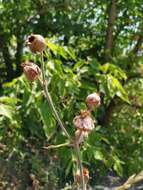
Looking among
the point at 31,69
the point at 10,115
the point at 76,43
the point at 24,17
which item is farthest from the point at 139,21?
the point at 31,69

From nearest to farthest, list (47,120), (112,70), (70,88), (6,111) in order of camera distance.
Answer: (47,120) < (6,111) < (70,88) < (112,70)

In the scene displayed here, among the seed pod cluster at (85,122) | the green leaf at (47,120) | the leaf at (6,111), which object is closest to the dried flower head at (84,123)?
the seed pod cluster at (85,122)

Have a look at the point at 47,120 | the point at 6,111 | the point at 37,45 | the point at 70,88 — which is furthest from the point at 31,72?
the point at 70,88

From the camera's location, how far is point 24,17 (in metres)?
4.96

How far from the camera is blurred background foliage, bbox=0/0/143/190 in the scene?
402 cm

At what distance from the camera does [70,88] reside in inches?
159

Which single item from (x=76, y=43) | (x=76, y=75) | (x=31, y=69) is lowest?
(x=31, y=69)

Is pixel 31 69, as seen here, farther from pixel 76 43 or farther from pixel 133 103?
pixel 76 43

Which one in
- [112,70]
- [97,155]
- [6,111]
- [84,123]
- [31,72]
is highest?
[112,70]

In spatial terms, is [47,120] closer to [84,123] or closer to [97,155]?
[97,155]

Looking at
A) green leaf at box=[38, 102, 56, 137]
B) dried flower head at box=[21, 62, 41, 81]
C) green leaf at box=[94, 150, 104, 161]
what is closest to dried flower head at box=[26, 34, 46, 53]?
dried flower head at box=[21, 62, 41, 81]

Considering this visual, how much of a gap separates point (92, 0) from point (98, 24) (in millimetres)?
256

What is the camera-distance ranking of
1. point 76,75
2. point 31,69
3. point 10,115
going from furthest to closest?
point 76,75, point 10,115, point 31,69

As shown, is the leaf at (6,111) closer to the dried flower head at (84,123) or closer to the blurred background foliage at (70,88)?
the blurred background foliage at (70,88)
